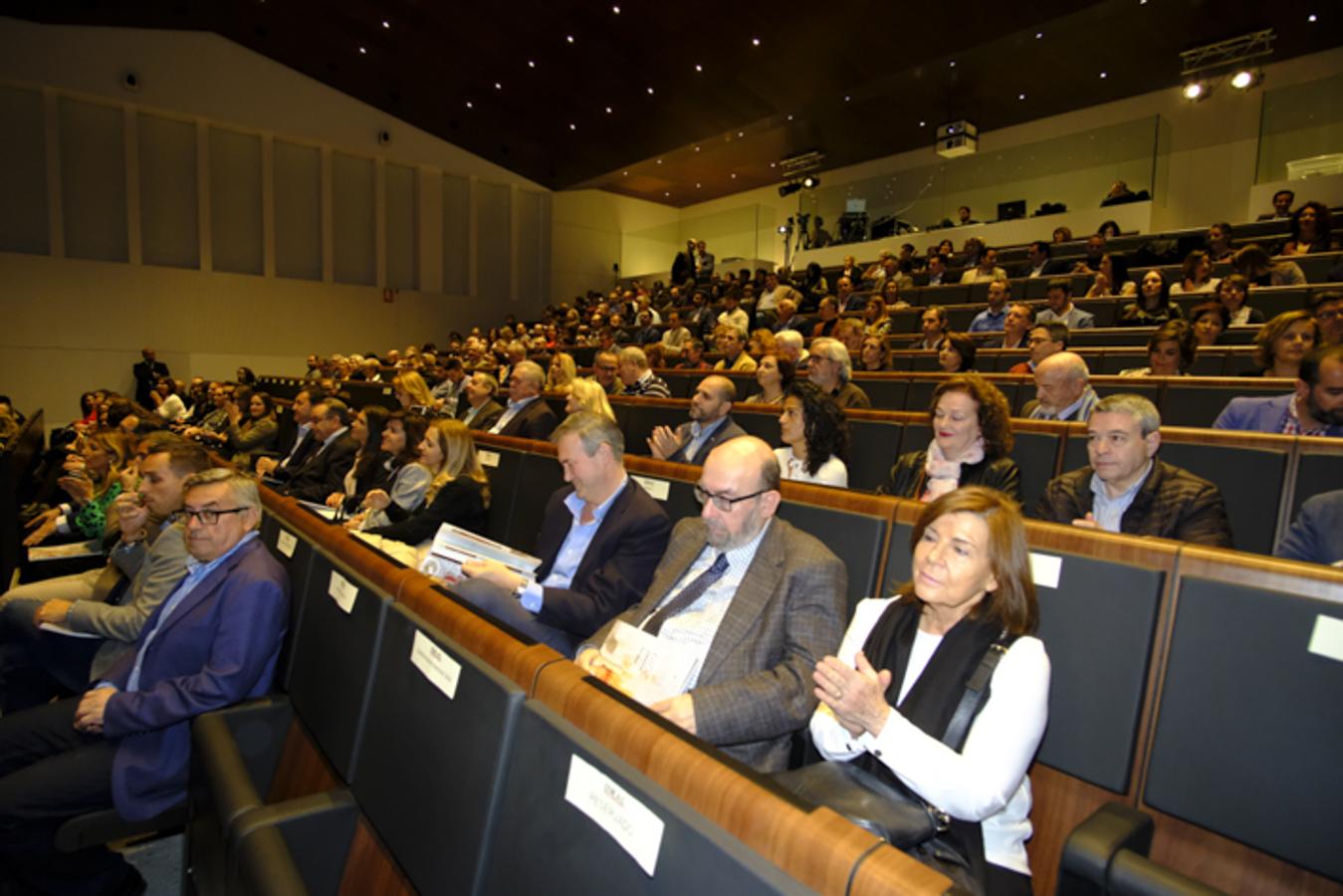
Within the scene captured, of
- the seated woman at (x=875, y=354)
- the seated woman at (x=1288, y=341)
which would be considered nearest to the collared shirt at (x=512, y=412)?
the seated woman at (x=875, y=354)

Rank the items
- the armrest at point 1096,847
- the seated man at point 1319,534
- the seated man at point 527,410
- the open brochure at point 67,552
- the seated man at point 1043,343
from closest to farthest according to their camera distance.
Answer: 1. the armrest at point 1096,847
2. the seated man at point 1319,534
3. the open brochure at point 67,552
4. the seated man at point 1043,343
5. the seated man at point 527,410

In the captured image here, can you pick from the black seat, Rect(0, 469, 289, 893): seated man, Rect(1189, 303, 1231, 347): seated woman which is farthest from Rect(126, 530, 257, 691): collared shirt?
Rect(1189, 303, 1231, 347): seated woman

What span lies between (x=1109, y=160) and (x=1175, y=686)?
9.70 meters

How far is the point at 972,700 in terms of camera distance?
A: 1092 millimetres

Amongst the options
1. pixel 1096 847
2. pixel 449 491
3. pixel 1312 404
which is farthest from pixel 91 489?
pixel 1312 404

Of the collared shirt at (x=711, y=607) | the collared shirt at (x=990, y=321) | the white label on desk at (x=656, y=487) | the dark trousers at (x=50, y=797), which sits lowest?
the dark trousers at (x=50, y=797)

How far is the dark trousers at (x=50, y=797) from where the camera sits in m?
1.49

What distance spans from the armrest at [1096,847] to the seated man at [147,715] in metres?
1.58

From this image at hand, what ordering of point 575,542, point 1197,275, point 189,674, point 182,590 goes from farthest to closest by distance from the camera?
point 1197,275
point 575,542
point 182,590
point 189,674

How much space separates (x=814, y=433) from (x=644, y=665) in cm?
145

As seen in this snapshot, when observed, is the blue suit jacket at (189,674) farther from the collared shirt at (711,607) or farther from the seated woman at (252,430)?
the seated woman at (252,430)

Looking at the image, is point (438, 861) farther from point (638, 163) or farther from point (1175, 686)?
point (638, 163)

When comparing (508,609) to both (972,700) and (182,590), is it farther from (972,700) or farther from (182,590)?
(972,700)

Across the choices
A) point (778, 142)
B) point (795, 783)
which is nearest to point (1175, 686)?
point (795, 783)
